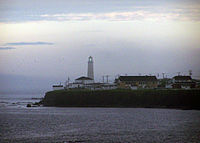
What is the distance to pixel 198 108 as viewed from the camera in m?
98.1

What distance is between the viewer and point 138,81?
140 metres

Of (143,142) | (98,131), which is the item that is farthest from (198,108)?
(143,142)

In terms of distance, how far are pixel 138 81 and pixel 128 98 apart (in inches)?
1179

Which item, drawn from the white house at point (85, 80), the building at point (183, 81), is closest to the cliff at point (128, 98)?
the building at point (183, 81)

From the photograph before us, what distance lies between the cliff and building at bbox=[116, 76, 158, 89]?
74.1 ft

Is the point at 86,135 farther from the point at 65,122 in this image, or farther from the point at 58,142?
→ the point at 65,122

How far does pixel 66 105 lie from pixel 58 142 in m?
72.4

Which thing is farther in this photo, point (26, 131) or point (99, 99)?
point (99, 99)

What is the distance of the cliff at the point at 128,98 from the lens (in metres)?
104

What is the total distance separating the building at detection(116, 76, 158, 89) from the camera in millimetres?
137250

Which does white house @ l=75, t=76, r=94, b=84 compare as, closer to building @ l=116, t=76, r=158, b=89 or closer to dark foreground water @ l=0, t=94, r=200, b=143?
building @ l=116, t=76, r=158, b=89

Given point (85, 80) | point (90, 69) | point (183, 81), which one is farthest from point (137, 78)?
point (90, 69)

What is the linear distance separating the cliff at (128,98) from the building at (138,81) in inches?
→ 889

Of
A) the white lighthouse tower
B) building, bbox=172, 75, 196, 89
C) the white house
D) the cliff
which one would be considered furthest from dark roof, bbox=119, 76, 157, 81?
the cliff
